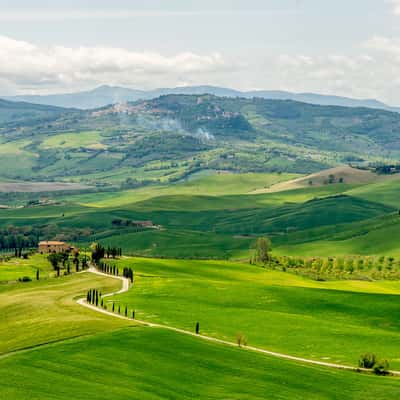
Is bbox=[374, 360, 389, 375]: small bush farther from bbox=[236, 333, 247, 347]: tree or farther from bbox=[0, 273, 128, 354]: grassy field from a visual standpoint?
bbox=[0, 273, 128, 354]: grassy field

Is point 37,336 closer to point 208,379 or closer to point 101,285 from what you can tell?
point 208,379

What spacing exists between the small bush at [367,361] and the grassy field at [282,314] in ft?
8.96

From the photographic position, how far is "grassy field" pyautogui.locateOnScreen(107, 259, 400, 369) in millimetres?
118938

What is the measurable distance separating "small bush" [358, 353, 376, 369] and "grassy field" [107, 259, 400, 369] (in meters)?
2.73

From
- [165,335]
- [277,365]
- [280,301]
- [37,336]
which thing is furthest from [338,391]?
[280,301]

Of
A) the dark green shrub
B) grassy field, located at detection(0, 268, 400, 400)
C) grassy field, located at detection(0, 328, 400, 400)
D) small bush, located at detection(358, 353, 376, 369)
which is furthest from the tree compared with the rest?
the dark green shrub

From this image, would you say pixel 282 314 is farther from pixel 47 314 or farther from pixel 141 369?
pixel 141 369

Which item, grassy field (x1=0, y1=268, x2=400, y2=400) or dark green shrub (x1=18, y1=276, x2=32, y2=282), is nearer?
grassy field (x1=0, y1=268, x2=400, y2=400)

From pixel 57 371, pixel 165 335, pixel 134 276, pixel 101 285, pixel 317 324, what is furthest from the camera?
pixel 134 276

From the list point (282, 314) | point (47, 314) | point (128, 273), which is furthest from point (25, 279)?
point (282, 314)

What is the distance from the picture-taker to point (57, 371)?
84.8 m

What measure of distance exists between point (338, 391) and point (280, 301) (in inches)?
2823

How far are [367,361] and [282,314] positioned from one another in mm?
42500

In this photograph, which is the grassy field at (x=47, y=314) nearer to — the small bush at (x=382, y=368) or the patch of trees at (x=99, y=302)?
the patch of trees at (x=99, y=302)
